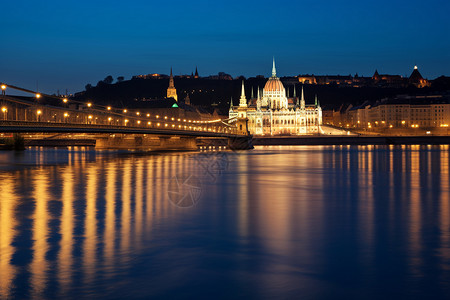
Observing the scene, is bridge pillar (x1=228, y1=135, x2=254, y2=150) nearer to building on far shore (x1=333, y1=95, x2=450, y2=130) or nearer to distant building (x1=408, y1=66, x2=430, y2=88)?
A: building on far shore (x1=333, y1=95, x2=450, y2=130)

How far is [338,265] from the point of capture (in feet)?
27.7

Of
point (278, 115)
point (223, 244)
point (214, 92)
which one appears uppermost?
point (214, 92)

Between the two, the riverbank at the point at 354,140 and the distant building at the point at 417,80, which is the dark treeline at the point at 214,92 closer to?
the distant building at the point at 417,80

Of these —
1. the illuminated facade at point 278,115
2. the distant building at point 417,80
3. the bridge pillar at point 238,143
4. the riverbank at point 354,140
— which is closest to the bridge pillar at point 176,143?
the bridge pillar at point 238,143

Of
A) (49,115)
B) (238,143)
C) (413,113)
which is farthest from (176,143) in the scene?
(413,113)

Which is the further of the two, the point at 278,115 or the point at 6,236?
the point at 278,115

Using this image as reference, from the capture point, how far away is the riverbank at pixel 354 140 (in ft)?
281

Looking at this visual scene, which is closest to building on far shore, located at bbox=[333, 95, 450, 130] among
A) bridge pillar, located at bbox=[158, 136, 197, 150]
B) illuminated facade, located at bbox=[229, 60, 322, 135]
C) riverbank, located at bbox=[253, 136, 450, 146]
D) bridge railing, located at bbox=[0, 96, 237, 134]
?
riverbank, located at bbox=[253, 136, 450, 146]

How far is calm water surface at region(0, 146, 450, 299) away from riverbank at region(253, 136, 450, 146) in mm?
69954

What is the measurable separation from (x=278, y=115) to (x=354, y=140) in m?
49.3

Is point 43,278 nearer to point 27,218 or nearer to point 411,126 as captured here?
point 27,218

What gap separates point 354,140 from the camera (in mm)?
89625

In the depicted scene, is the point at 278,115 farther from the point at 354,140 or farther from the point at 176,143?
the point at 176,143

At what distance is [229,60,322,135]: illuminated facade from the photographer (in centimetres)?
13488
